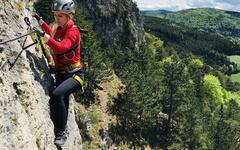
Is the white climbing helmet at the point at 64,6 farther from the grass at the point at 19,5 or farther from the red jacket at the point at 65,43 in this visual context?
the grass at the point at 19,5

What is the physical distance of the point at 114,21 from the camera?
128 metres

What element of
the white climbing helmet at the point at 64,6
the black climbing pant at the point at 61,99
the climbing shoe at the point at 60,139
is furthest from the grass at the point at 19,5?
the climbing shoe at the point at 60,139

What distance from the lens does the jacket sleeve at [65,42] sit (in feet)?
31.6

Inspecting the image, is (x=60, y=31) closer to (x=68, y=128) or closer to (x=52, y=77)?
(x=52, y=77)

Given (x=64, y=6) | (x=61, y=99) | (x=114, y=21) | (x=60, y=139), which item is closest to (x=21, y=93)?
(x=61, y=99)

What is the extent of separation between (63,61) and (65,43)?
78 centimetres

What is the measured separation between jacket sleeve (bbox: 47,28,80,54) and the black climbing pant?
82 cm

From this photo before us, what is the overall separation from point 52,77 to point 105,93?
80.4 m

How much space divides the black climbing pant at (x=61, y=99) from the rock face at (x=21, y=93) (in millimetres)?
243

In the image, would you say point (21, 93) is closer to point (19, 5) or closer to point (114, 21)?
point (19, 5)

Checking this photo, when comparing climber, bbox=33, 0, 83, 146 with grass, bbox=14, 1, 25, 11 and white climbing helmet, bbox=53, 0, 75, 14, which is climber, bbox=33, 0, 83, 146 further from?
grass, bbox=14, 1, 25, 11

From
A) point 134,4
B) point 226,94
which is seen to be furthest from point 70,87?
point 226,94

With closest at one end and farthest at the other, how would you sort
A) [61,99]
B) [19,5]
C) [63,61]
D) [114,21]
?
[61,99] < [63,61] < [19,5] < [114,21]

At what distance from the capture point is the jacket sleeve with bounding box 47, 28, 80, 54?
9.64 metres
